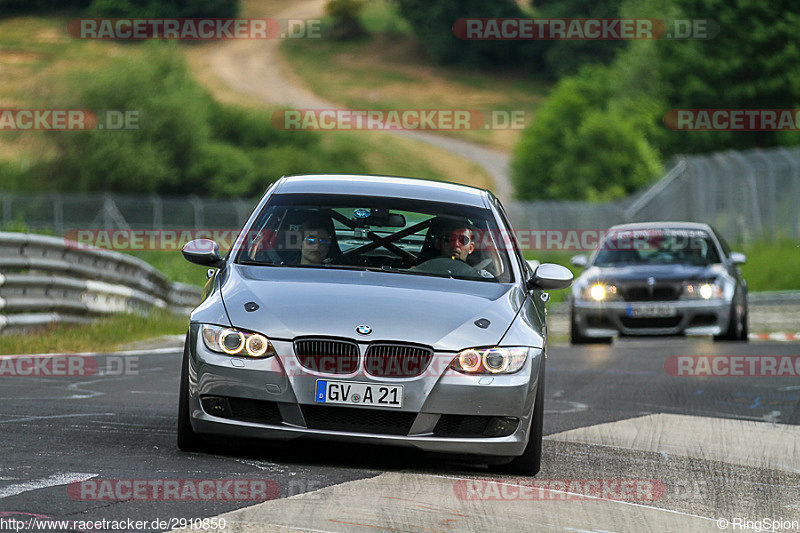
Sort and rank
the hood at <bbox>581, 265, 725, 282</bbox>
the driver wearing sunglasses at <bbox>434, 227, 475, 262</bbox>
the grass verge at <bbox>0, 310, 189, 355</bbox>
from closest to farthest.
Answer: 1. the driver wearing sunglasses at <bbox>434, 227, 475, 262</bbox>
2. the grass verge at <bbox>0, 310, 189, 355</bbox>
3. the hood at <bbox>581, 265, 725, 282</bbox>

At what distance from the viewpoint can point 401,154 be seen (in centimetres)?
10019

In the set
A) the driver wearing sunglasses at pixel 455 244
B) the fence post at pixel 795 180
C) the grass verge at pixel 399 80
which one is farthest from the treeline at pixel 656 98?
the driver wearing sunglasses at pixel 455 244

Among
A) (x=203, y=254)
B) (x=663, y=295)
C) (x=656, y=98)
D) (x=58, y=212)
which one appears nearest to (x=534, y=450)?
(x=203, y=254)

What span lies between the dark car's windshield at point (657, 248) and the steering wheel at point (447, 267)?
34.4 feet

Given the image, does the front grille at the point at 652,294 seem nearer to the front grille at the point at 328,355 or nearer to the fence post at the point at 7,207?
the front grille at the point at 328,355

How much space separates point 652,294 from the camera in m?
18.1

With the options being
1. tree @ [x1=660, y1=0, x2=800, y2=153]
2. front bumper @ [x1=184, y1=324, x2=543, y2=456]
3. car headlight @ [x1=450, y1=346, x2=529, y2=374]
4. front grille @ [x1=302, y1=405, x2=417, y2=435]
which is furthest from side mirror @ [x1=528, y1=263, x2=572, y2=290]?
tree @ [x1=660, y1=0, x2=800, y2=153]

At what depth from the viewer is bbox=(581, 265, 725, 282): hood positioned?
18.1 meters

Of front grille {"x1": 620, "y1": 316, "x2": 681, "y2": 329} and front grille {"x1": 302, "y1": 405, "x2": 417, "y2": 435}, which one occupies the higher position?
front grille {"x1": 302, "y1": 405, "x2": 417, "y2": 435}

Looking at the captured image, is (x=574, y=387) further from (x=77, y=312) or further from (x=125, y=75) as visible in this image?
(x=125, y=75)

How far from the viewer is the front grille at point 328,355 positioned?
23.7 feet

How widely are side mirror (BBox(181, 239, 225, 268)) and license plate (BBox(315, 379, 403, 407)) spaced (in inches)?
58.4

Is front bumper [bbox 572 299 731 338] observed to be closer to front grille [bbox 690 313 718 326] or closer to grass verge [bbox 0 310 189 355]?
front grille [bbox 690 313 718 326]

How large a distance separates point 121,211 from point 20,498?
43.8 m
